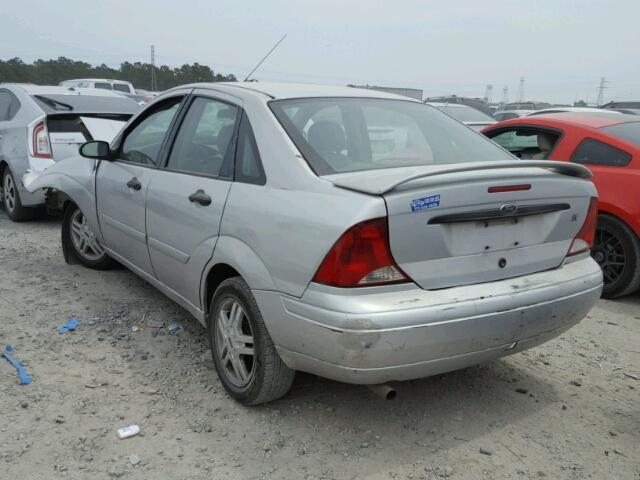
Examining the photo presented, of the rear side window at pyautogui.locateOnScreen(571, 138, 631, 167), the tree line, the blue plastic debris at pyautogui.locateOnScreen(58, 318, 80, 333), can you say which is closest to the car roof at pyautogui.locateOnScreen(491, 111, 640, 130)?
the rear side window at pyautogui.locateOnScreen(571, 138, 631, 167)

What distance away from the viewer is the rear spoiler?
2.38m

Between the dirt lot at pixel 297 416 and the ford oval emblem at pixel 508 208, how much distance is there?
110 cm

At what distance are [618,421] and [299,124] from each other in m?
2.24

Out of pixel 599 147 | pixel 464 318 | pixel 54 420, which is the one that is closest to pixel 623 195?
pixel 599 147

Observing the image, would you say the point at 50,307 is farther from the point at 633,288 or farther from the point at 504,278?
the point at 633,288

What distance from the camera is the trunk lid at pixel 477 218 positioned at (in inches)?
94.3

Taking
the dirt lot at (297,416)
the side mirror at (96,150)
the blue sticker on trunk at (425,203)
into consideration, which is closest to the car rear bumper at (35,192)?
the side mirror at (96,150)

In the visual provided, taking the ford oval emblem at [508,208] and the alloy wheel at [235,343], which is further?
the alloy wheel at [235,343]

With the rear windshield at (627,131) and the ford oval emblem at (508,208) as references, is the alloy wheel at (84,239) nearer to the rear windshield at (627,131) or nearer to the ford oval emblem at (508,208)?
the ford oval emblem at (508,208)

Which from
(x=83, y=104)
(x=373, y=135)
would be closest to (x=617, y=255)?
(x=373, y=135)

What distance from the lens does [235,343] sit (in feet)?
9.90

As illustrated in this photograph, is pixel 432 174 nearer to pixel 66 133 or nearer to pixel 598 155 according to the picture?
pixel 598 155

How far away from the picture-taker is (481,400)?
125 inches

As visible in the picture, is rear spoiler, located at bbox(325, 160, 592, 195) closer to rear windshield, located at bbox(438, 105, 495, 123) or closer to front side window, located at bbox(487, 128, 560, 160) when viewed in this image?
front side window, located at bbox(487, 128, 560, 160)
